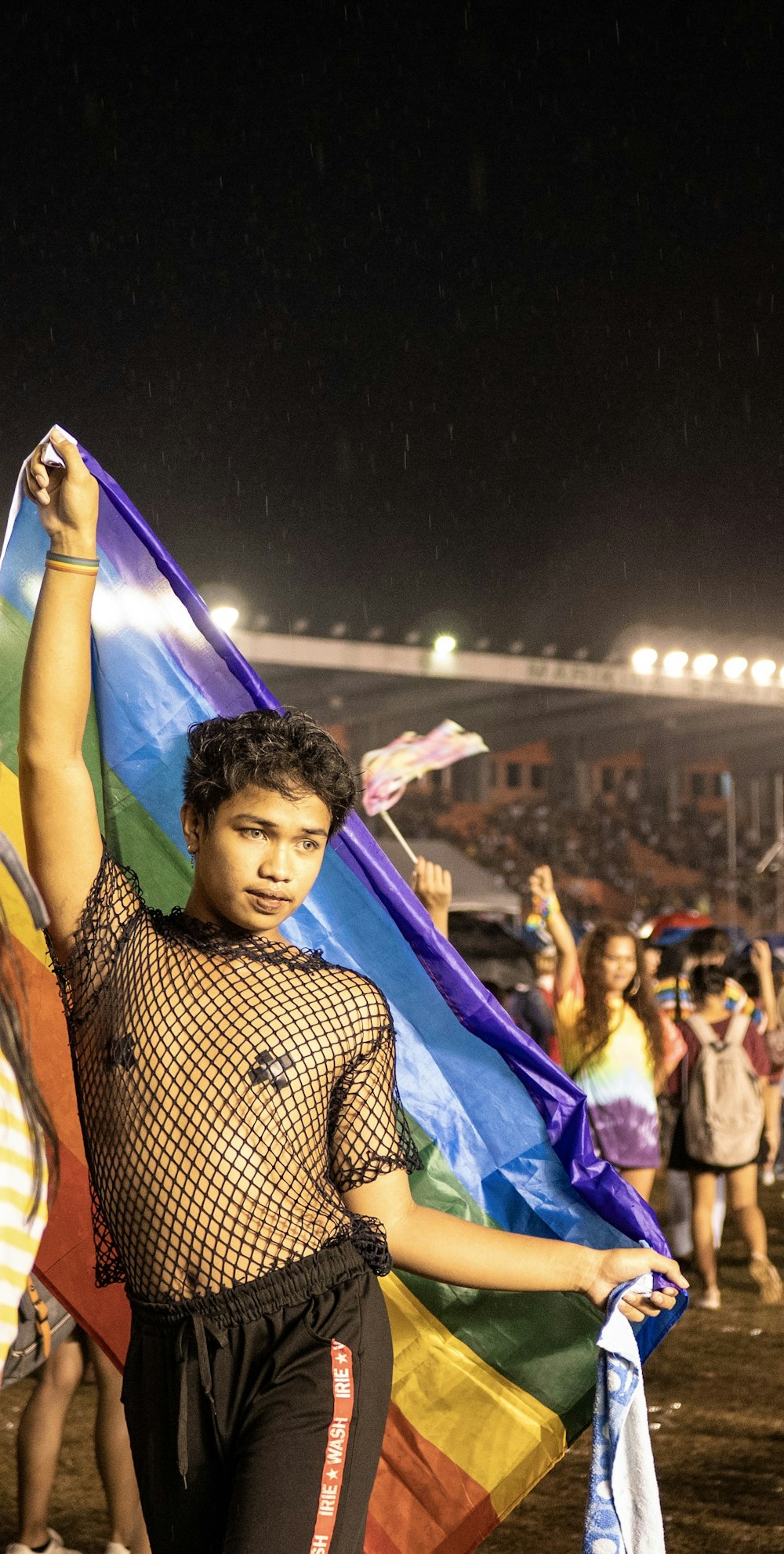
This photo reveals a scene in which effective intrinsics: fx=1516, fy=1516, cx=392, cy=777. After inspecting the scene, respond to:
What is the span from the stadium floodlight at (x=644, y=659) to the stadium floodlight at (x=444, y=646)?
15.5ft

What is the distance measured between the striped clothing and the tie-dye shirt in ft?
20.5

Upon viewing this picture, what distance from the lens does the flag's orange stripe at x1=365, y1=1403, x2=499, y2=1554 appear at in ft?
10.3

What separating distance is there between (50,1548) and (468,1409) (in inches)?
75.9

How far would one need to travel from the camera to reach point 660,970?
1405 cm

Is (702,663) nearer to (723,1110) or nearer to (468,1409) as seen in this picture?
(723,1110)

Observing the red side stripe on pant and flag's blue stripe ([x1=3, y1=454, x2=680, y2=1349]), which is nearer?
the red side stripe on pant

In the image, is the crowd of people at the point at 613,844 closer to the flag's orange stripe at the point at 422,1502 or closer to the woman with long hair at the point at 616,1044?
the woman with long hair at the point at 616,1044

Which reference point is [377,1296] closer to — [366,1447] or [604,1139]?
[366,1447]

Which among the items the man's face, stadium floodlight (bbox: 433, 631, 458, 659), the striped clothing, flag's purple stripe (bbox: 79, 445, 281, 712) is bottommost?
the striped clothing

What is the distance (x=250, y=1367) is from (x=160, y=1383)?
0.48ft

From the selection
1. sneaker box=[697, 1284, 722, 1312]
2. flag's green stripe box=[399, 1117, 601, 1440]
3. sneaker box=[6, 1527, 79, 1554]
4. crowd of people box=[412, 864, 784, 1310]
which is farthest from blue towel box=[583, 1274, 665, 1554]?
sneaker box=[697, 1284, 722, 1312]

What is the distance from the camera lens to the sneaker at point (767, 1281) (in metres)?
8.16

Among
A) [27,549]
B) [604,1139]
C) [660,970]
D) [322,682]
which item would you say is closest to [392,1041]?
[27,549]

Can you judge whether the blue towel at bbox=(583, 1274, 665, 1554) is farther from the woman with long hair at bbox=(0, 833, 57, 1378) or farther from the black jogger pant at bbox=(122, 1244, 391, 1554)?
the woman with long hair at bbox=(0, 833, 57, 1378)
